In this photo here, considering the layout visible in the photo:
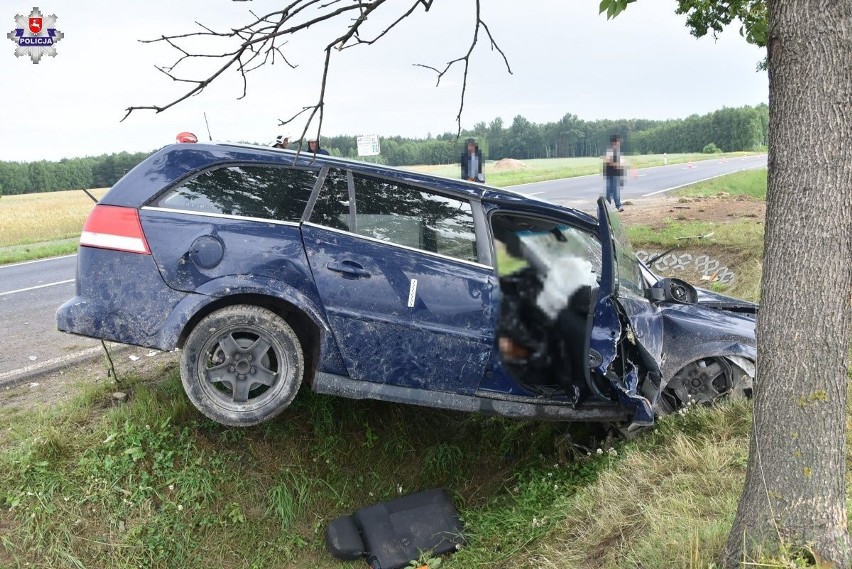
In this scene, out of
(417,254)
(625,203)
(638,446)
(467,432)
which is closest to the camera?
(417,254)

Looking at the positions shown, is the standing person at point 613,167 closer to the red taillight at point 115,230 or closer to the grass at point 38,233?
the red taillight at point 115,230

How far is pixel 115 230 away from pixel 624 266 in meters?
3.05

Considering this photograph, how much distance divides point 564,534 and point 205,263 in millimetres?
2521

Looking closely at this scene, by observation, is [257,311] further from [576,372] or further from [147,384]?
[576,372]

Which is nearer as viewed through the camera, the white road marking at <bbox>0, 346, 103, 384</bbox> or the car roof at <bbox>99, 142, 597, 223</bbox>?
the car roof at <bbox>99, 142, 597, 223</bbox>

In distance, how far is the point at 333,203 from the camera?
13.9 feet

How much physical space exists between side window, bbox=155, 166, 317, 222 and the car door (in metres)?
0.13


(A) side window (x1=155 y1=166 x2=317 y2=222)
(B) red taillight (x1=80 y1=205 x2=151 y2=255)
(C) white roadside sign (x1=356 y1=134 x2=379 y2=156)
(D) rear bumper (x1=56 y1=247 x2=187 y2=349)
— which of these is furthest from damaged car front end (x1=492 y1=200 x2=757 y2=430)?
(C) white roadside sign (x1=356 y1=134 x2=379 y2=156)

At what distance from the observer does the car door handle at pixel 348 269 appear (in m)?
4.07

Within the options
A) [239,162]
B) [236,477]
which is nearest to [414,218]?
[239,162]

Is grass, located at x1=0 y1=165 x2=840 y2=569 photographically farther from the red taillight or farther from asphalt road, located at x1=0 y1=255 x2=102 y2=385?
asphalt road, located at x1=0 y1=255 x2=102 y2=385

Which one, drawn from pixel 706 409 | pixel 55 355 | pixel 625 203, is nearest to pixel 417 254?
pixel 706 409

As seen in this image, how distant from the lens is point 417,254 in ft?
13.8

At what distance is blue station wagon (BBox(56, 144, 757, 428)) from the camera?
397 centimetres
